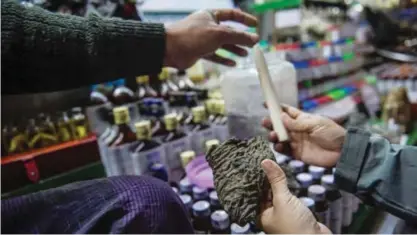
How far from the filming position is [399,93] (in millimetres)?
1746

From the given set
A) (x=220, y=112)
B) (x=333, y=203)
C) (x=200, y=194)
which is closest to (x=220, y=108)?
(x=220, y=112)

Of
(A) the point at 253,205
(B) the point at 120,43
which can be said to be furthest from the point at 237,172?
(B) the point at 120,43

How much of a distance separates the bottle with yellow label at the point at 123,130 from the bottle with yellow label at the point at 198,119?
0.78 ft

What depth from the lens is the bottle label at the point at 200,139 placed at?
1.29m

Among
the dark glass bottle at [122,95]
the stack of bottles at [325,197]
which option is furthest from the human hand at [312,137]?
the dark glass bottle at [122,95]

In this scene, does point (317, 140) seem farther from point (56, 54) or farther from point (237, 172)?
point (56, 54)

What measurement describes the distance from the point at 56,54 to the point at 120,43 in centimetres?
13

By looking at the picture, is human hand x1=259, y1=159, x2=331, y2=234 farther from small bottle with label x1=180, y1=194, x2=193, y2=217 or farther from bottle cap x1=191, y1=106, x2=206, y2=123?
bottle cap x1=191, y1=106, x2=206, y2=123

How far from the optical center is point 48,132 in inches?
47.0

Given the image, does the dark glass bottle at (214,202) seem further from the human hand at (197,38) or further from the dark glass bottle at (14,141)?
the dark glass bottle at (14,141)

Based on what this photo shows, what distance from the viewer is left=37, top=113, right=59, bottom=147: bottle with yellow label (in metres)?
1.15

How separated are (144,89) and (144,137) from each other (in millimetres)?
480

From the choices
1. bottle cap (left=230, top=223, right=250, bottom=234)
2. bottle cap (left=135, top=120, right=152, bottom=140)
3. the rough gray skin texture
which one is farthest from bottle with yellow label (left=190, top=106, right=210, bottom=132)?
the rough gray skin texture

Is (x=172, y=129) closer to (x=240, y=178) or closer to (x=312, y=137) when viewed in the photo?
(x=312, y=137)
